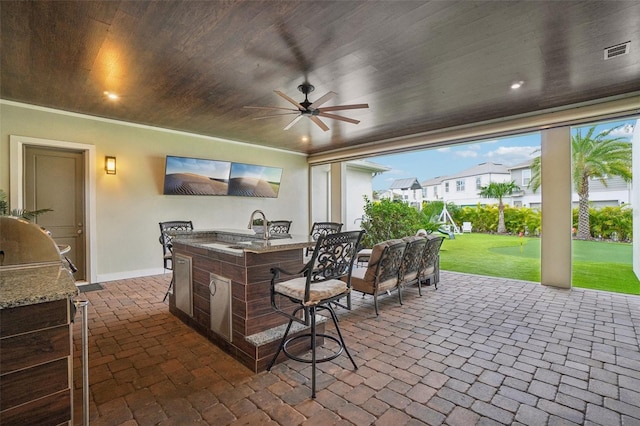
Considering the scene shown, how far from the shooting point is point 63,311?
1.31 meters

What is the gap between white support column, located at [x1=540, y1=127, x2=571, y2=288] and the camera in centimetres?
495

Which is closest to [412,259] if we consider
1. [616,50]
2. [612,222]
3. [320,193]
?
[616,50]

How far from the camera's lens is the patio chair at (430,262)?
15.5 feet

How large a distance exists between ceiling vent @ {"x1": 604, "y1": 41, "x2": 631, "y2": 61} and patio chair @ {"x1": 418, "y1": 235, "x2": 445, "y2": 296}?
113 inches

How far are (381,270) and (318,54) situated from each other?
2.68 metres

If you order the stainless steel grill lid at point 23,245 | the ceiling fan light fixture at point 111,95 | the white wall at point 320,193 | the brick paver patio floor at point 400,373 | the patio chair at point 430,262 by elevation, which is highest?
the ceiling fan light fixture at point 111,95

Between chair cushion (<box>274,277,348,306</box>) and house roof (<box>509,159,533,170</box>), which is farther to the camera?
house roof (<box>509,159,533,170</box>)

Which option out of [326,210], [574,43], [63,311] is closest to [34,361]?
Answer: [63,311]

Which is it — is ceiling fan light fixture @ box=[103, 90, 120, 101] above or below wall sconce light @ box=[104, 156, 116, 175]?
above

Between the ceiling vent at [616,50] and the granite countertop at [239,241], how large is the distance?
3602mm

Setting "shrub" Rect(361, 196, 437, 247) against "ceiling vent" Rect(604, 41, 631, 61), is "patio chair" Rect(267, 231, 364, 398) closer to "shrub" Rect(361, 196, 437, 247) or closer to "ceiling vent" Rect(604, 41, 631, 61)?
"ceiling vent" Rect(604, 41, 631, 61)

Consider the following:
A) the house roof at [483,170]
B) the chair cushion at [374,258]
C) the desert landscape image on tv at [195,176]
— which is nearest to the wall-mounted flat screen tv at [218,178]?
the desert landscape image on tv at [195,176]

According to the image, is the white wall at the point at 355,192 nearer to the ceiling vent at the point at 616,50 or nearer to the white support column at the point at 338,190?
the white support column at the point at 338,190

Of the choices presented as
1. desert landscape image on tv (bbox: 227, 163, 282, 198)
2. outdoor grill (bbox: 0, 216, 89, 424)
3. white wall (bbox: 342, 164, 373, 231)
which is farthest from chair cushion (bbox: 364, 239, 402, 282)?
white wall (bbox: 342, 164, 373, 231)
